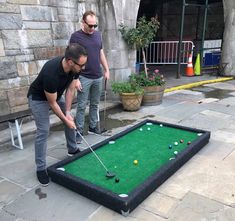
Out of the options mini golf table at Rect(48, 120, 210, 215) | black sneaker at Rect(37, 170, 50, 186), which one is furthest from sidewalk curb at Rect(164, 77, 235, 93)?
black sneaker at Rect(37, 170, 50, 186)

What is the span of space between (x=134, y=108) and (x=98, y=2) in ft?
7.19

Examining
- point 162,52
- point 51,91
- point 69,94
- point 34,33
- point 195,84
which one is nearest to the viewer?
point 51,91

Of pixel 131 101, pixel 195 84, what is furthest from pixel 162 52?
pixel 131 101

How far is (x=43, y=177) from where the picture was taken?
2.90 metres

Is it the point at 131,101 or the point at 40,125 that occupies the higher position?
the point at 40,125

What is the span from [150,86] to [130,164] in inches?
104

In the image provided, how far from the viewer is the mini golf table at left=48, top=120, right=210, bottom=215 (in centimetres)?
252

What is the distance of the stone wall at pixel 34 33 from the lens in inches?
162

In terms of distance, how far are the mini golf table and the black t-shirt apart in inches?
32.2

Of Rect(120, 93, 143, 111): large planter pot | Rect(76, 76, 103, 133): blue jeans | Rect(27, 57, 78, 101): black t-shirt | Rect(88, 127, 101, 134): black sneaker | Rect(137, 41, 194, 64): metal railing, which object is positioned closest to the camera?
Rect(27, 57, 78, 101): black t-shirt

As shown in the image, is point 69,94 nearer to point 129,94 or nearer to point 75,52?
point 75,52

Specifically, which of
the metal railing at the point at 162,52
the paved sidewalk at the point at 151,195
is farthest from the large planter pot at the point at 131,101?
the metal railing at the point at 162,52

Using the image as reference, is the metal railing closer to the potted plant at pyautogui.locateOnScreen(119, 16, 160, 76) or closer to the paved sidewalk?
the potted plant at pyautogui.locateOnScreen(119, 16, 160, 76)

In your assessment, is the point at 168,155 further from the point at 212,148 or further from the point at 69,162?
the point at 69,162
